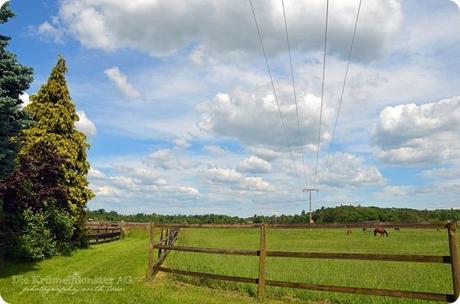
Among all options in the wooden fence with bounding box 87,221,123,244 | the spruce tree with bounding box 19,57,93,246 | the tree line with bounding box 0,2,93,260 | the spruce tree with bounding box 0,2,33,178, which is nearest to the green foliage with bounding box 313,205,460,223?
the wooden fence with bounding box 87,221,123,244

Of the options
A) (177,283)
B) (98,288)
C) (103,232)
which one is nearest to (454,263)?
(177,283)

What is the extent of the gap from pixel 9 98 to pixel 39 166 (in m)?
6.07

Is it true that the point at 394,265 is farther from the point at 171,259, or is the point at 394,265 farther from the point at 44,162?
the point at 44,162

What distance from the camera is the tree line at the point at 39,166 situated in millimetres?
12102

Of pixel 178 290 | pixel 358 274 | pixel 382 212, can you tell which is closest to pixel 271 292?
pixel 178 290

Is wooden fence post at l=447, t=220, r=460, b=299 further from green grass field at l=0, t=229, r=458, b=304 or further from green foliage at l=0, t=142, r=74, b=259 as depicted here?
green foliage at l=0, t=142, r=74, b=259

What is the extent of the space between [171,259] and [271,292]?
7.58 meters

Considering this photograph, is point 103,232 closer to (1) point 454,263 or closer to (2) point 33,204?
(2) point 33,204

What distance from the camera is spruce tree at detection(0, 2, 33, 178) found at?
11.5 meters

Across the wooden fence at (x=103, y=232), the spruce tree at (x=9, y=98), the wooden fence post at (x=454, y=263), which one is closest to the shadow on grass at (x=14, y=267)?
the spruce tree at (x=9, y=98)

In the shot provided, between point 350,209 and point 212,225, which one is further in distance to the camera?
point 350,209

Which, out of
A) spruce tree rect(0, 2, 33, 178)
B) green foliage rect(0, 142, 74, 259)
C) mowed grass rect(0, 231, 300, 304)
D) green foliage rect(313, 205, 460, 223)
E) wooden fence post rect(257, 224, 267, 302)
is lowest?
mowed grass rect(0, 231, 300, 304)

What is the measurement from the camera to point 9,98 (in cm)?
1147

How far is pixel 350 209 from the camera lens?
110938 millimetres
